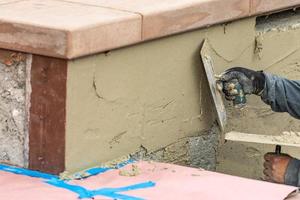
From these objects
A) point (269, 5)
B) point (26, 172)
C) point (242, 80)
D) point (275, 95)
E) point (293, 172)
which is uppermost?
point (269, 5)

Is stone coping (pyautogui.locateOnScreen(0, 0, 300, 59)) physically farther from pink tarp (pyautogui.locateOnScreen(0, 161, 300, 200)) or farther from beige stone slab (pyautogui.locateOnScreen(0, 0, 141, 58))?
pink tarp (pyautogui.locateOnScreen(0, 161, 300, 200))

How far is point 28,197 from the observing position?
371 cm

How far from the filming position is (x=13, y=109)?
409 cm

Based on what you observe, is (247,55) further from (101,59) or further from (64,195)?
(64,195)

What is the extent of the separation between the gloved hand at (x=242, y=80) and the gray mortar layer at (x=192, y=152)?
35 centimetres

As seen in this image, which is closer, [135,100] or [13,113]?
[13,113]

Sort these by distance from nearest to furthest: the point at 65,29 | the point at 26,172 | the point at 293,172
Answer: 1. the point at 65,29
2. the point at 26,172
3. the point at 293,172

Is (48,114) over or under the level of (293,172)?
over

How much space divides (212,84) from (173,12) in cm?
61

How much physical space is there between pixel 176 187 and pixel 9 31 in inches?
43.6

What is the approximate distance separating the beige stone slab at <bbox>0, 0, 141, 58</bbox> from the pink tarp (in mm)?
630

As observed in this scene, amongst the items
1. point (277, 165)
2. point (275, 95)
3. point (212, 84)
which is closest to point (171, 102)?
point (212, 84)

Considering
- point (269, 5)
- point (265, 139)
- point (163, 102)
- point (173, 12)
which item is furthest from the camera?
point (269, 5)

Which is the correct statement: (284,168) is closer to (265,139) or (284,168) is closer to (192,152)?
(265,139)
